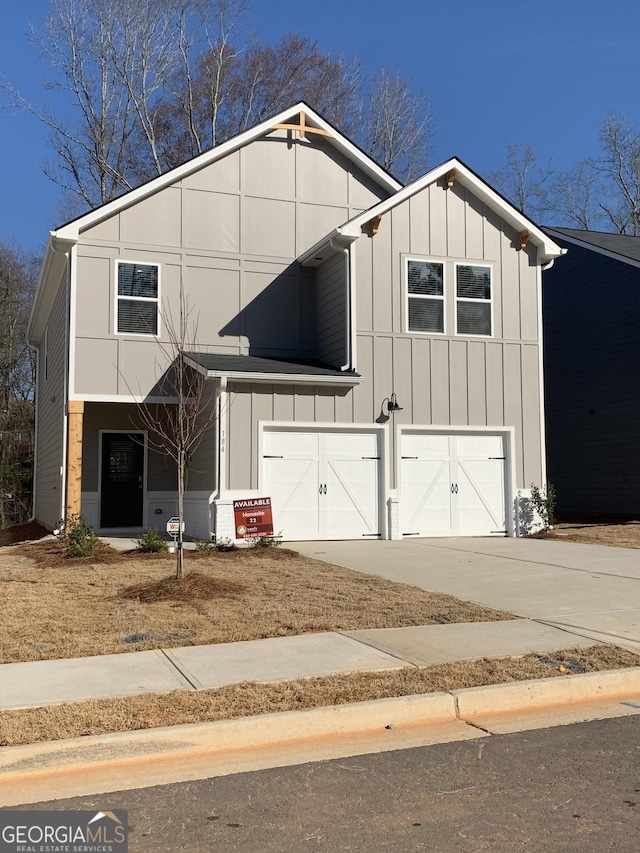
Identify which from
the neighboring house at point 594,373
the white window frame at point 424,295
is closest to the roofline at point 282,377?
the white window frame at point 424,295

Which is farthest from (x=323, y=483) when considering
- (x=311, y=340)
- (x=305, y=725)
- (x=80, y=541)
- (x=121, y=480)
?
(x=305, y=725)

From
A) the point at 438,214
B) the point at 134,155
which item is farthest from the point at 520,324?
the point at 134,155

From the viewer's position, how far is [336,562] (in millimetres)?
12102

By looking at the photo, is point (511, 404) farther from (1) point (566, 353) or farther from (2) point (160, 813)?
(2) point (160, 813)

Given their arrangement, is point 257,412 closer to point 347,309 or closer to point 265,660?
point 347,309

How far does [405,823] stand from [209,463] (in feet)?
38.1

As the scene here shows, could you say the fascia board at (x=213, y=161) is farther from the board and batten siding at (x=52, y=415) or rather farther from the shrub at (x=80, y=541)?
the shrub at (x=80, y=541)

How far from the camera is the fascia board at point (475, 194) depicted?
15.5m

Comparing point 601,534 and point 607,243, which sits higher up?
point 607,243

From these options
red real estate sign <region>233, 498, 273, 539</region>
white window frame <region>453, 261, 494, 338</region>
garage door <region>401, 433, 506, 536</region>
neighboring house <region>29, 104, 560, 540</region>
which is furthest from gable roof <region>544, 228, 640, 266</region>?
red real estate sign <region>233, 498, 273, 539</region>

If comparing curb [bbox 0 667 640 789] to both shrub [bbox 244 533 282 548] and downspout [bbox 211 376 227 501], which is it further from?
downspout [bbox 211 376 227 501]

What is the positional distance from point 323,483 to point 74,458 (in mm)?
4584

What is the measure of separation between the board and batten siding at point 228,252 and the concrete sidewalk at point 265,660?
381 inches

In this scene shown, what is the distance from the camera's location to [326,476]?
1530 cm
